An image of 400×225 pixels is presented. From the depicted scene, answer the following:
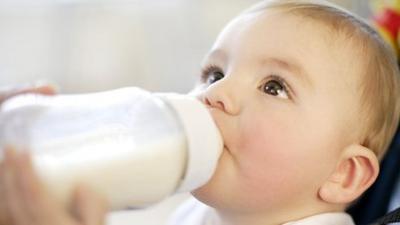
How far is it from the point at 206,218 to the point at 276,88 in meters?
0.23

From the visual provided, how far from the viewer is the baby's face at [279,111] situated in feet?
2.36

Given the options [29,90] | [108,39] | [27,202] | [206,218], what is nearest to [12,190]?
[27,202]

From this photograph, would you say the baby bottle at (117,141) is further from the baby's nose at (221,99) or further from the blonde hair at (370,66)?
the blonde hair at (370,66)

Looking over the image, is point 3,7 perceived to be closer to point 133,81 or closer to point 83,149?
point 133,81

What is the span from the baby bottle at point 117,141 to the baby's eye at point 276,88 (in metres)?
0.13

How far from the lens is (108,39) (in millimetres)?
1745

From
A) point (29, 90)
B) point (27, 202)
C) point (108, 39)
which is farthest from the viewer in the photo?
point (108, 39)

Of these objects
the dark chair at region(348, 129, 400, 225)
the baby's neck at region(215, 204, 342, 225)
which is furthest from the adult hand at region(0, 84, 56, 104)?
the dark chair at region(348, 129, 400, 225)

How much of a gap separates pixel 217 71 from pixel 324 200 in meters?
0.20

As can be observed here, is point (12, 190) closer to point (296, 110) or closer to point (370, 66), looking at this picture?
point (296, 110)

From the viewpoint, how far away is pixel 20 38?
67.8 inches

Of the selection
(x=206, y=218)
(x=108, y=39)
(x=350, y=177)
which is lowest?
(x=108, y=39)

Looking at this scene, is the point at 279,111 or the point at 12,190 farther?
the point at 279,111

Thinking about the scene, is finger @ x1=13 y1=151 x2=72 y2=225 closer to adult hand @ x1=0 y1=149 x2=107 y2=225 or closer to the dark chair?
adult hand @ x1=0 y1=149 x2=107 y2=225
